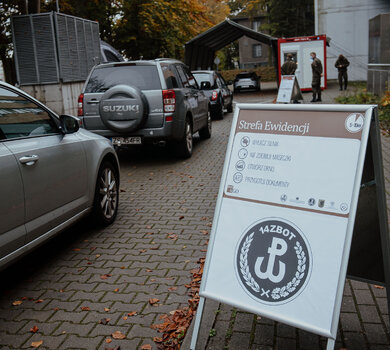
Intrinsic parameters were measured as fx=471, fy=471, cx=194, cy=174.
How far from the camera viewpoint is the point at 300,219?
2682mm

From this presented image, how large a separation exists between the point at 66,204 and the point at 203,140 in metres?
8.14

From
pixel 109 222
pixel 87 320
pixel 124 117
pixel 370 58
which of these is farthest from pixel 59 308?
pixel 370 58

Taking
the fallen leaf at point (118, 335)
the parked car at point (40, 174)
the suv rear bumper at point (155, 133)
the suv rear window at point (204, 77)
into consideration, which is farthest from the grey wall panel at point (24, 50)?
the fallen leaf at point (118, 335)

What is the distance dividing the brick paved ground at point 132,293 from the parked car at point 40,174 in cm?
43

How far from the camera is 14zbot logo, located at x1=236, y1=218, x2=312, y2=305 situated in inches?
104

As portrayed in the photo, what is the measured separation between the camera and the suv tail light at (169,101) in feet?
28.6

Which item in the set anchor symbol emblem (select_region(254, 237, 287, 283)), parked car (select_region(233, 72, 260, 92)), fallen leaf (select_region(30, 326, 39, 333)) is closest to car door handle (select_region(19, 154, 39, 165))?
fallen leaf (select_region(30, 326, 39, 333))

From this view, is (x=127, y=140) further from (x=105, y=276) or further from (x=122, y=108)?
(x=105, y=276)

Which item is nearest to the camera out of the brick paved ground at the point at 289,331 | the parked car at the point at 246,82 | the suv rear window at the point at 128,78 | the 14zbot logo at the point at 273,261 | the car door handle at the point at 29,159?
the 14zbot logo at the point at 273,261

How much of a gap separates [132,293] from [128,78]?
5.75m

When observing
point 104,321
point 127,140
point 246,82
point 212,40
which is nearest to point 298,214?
point 104,321

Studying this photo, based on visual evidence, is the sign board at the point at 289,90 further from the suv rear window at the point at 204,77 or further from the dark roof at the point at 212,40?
the dark roof at the point at 212,40

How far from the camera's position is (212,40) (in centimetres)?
3031

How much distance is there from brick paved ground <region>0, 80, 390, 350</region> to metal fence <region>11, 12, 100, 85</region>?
405 inches
